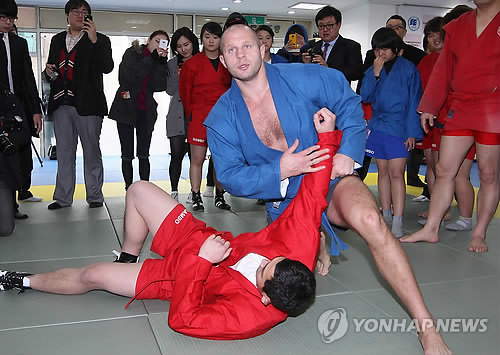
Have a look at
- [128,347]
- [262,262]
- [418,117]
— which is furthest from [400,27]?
[128,347]

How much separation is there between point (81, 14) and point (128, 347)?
3839 millimetres

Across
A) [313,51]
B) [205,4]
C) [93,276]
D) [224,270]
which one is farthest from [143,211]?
[205,4]

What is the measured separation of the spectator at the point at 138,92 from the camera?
543 cm

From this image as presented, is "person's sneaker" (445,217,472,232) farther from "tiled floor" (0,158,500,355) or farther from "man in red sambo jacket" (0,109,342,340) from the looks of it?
"man in red sambo jacket" (0,109,342,340)

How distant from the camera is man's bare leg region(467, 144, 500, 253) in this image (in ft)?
12.1

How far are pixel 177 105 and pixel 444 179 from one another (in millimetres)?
3078

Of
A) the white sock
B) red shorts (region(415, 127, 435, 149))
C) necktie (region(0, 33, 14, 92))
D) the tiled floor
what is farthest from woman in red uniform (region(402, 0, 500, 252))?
necktie (region(0, 33, 14, 92))

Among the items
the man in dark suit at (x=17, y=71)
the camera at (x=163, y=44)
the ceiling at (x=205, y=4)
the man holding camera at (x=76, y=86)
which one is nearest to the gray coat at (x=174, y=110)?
the camera at (x=163, y=44)

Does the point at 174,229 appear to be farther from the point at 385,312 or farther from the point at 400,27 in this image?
the point at 400,27

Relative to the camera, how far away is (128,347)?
7.59 feet

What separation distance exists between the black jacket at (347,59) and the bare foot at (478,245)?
209 centimetres

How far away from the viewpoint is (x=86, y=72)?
5.08 metres

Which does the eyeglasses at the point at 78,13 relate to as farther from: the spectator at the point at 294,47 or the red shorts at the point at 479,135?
the red shorts at the point at 479,135

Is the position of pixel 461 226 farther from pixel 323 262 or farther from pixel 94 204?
pixel 94 204
